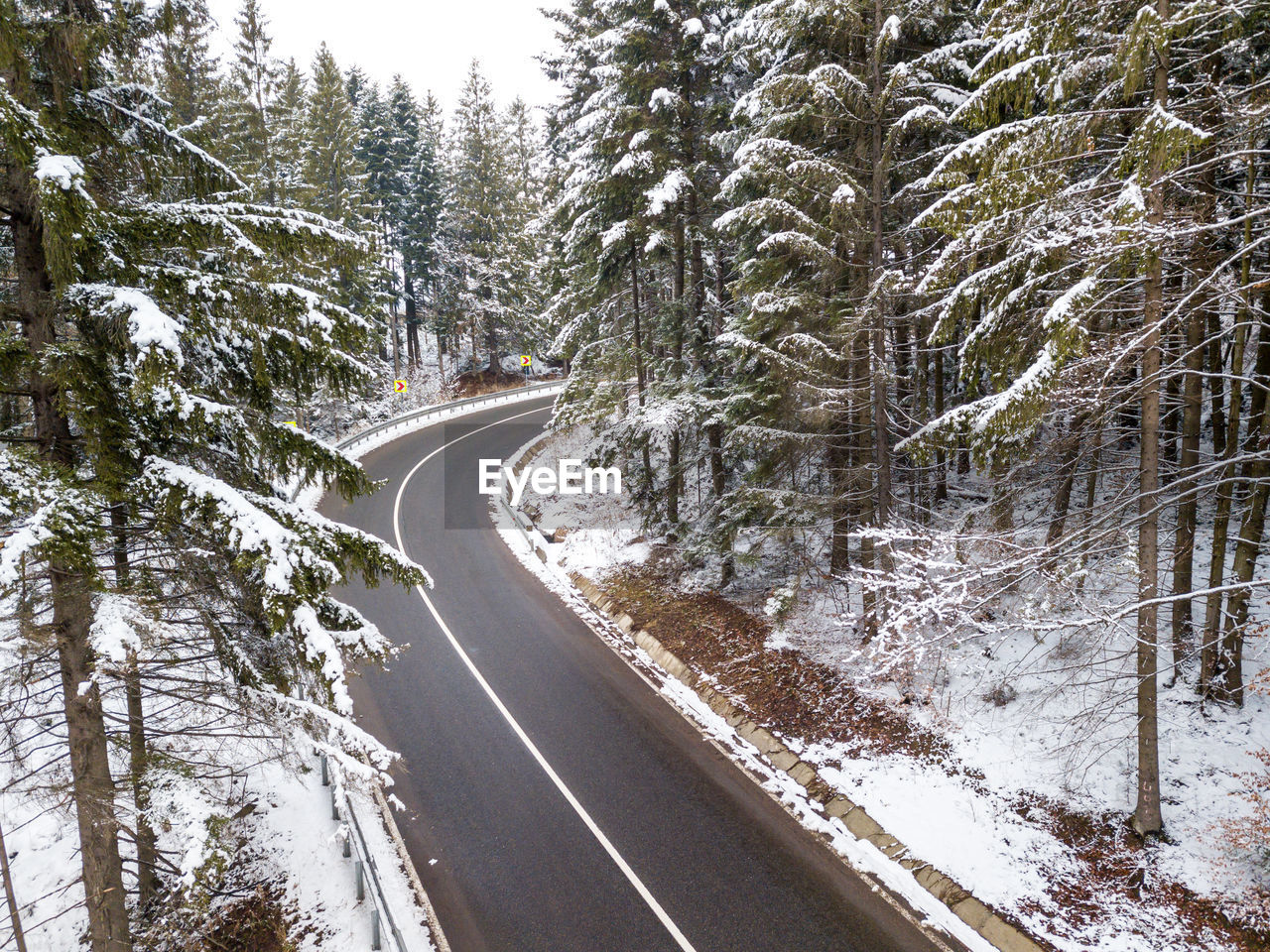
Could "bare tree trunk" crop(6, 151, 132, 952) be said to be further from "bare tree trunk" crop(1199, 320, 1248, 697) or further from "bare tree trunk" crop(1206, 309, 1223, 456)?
"bare tree trunk" crop(1206, 309, 1223, 456)

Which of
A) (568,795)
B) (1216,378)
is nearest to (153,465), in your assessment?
(568,795)

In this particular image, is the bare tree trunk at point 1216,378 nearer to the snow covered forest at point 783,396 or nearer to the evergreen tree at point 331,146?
the snow covered forest at point 783,396

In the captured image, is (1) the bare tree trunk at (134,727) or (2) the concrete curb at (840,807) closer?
(1) the bare tree trunk at (134,727)

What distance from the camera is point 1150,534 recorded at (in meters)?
7.84

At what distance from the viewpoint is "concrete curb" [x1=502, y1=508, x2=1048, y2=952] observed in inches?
307

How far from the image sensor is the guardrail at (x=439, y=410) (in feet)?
104

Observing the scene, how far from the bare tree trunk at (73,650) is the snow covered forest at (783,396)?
0.12 feet

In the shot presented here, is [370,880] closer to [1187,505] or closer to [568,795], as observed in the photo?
[568,795]

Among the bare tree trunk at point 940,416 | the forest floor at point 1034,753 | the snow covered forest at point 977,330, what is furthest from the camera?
the bare tree trunk at point 940,416

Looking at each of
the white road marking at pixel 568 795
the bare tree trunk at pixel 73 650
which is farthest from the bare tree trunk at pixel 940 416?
the bare tree trunk at pixel 73 650

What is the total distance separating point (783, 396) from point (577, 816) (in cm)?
828

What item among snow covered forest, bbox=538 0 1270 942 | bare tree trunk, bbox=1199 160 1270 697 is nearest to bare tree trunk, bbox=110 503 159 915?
snow covered forest, bbox=538 0 1270 942

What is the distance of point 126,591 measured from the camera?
5.58 meters

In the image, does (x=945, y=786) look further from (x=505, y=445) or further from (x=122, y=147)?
(x=505, y=445)
